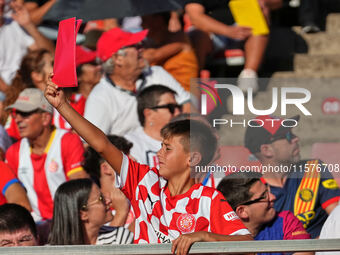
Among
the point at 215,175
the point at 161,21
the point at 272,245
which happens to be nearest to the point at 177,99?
the point at 161,21

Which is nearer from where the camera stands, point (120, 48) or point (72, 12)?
point (120, 48)

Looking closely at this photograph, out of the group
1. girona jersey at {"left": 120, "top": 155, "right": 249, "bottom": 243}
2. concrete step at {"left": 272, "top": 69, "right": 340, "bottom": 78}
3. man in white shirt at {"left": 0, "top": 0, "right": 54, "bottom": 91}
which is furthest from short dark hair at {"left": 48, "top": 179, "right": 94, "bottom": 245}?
concrete step at {"left": 272, "top": 69, "right": 340, "bottom": 78}

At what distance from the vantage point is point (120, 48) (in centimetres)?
633

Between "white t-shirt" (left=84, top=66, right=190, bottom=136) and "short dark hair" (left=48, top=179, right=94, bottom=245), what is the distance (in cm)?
114

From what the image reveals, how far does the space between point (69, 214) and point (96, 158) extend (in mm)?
798

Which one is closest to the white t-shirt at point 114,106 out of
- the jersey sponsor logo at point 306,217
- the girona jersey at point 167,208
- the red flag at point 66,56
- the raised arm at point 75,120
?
the jersey sponsor logo at point 306,217

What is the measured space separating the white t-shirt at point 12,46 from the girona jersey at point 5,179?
1.79 metres

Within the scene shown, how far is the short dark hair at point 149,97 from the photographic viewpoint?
19.0 feet

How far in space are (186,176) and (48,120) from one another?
2.17m

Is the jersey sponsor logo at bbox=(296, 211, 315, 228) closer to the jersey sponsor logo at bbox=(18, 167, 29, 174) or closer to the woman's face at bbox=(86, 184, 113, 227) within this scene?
the woman's face at bbox=(86, 184, 113, 227)

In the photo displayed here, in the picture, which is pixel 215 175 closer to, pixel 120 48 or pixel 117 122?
pixel 117 122

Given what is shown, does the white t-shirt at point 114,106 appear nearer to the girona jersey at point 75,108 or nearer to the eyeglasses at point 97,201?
the girona jersey at point 75,108

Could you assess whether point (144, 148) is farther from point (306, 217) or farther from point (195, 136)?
point (195, 136)

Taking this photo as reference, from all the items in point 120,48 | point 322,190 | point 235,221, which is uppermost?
point 235,221
